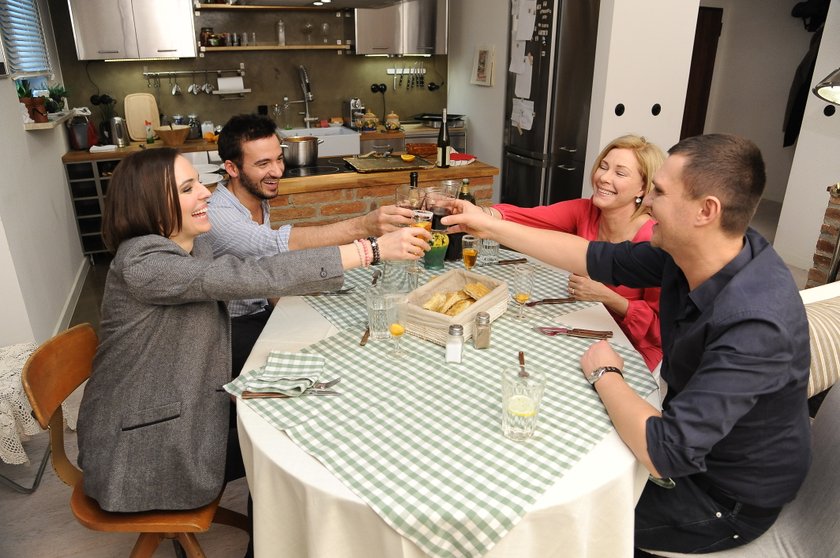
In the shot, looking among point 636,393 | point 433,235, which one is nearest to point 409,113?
point 433,235

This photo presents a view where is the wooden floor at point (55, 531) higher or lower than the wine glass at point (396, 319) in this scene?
lower

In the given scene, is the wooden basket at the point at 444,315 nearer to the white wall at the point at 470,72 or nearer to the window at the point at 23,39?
the window at the point at 23,39

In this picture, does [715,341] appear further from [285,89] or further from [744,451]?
[285,89]

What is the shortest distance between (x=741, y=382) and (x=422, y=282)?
114 centimetres

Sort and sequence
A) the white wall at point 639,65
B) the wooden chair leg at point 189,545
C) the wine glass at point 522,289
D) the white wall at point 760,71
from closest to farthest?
the wooden chair leg at point 189,545 < the wine glass at point 522,289 < the white wall at point 639,65 < the white wall at point 760,71

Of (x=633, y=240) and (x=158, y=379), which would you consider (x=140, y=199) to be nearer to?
(x=158, y=379)

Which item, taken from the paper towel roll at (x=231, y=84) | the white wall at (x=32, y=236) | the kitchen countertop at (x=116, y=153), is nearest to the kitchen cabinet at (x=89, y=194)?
the kitchen countertop at (x=116, y=153)

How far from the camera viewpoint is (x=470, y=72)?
580 cm

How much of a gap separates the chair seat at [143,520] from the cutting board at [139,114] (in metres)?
4.52

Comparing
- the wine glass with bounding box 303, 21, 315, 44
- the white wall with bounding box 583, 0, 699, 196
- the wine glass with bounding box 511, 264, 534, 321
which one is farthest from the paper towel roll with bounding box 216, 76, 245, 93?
the wine glass with bounding box 511, 264, 534, 321

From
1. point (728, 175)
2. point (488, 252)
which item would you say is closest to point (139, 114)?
point (488, 252)

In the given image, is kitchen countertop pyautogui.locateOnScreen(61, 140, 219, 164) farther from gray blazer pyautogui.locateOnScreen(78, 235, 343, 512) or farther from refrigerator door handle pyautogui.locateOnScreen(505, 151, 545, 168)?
gray blazer pyautogui.locateOnScreen(78, 235, 343, 512)

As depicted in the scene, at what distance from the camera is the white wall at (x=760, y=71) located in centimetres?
623

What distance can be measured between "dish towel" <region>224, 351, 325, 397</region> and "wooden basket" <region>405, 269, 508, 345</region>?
290mm
